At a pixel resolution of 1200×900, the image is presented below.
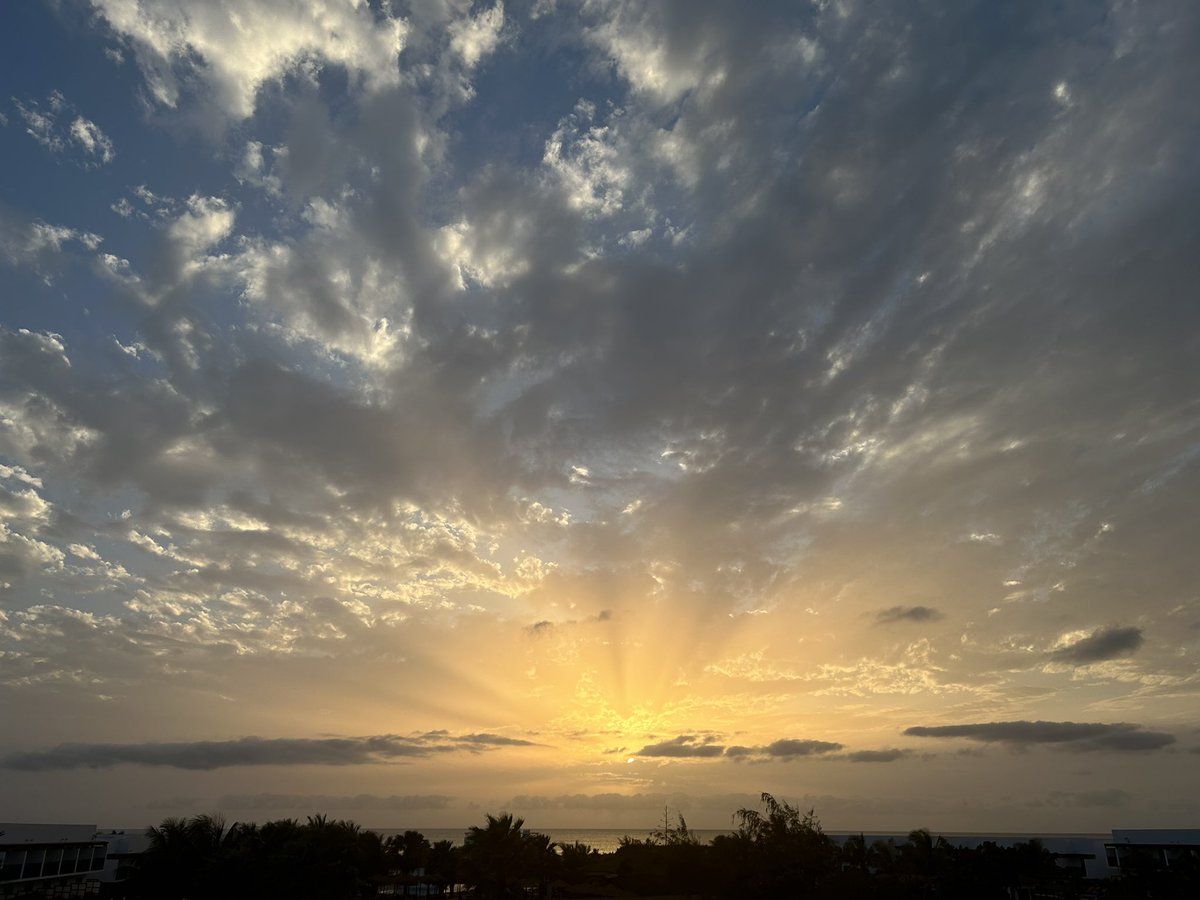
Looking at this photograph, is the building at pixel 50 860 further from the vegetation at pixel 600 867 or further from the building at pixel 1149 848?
the building at pixel 1149 848

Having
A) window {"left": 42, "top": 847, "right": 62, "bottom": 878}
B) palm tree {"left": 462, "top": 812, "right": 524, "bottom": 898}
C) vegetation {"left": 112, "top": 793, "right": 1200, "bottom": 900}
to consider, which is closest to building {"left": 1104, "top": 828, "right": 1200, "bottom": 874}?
vegetation {"left": 112, "top": 793, "right": 1200, "bottom": 900}

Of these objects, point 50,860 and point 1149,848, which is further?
point 1149,848

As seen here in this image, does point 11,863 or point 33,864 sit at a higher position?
point 11,863

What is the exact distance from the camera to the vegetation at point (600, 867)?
41188 millimetres

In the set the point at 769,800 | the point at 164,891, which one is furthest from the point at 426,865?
the point at 164,891

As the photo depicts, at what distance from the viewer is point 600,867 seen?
264 feet

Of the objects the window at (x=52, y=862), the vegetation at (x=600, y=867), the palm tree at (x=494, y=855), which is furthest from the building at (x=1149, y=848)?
the window at (x=52, y=862)

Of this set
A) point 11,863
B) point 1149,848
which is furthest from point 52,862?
point 1149,848

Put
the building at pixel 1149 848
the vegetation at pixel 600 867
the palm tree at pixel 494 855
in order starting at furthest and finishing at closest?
the building at pixel 1149 848
the palm tree at pixel 494 855
the vegetation at pixel 600 867

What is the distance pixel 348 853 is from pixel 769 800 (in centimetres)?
3446

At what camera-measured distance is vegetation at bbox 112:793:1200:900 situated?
1622 inches

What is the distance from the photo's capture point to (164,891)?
134 feet

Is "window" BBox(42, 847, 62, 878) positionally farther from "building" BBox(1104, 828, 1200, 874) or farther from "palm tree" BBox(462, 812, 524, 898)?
"building" BBox(1104, 828, 1200, 874)

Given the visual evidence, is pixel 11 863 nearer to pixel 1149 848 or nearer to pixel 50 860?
pixel 50 860
